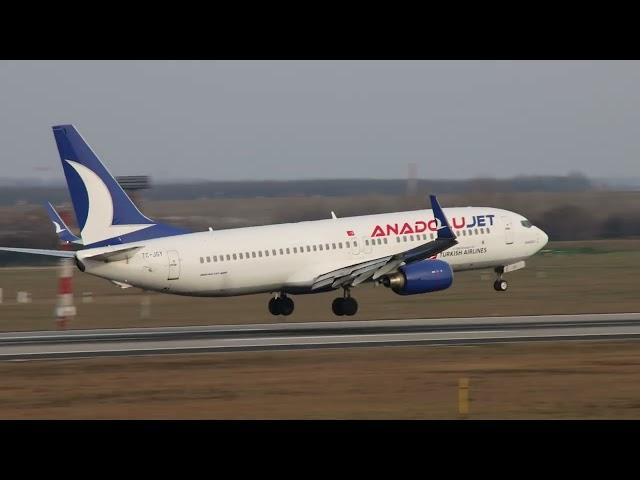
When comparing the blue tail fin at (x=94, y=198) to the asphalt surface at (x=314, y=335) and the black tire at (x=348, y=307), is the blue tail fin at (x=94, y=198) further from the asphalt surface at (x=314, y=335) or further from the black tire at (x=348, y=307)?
the black tire at (x=348, y=307)

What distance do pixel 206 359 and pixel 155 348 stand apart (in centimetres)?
352

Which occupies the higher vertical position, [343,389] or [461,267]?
[461,267]

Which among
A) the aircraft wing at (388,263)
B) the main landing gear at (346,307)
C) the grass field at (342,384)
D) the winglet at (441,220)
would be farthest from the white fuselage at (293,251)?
the grass field at (342,384)

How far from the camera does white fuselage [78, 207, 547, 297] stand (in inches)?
Answer: 1753

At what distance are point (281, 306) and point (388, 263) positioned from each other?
571 cm

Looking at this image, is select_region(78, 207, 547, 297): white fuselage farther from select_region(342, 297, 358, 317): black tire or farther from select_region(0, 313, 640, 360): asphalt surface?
select_region(0, 313, 640, 360): asphalt surface

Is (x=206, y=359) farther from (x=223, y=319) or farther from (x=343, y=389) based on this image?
(x=223, y=319)

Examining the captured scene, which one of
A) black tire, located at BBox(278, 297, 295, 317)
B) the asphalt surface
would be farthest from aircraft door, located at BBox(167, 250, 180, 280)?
black tire, located at BBox(278, 297, 295, 317)

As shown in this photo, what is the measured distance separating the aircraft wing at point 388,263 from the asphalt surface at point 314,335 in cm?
182

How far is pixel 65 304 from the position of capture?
47.7m

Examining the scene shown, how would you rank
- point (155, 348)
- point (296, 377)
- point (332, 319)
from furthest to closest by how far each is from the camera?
point (332, 319)
point (155, 348)
point (296, 377)

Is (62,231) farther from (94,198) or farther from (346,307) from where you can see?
(346,307)

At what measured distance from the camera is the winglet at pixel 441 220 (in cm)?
4500

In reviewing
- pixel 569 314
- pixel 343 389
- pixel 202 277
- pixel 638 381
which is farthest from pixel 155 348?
pixel 569 314
